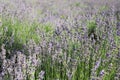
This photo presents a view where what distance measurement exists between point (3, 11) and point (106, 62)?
9.11ft

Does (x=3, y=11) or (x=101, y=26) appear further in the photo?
(x=3, y=11)

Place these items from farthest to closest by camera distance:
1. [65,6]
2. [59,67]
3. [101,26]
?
[65,6] → [101,26] → [59,67]

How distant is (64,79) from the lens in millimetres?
3004

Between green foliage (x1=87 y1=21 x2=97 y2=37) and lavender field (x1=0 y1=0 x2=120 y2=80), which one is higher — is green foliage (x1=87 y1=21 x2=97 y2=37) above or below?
below

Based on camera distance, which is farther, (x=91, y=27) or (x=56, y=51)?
(x=91, y=27)

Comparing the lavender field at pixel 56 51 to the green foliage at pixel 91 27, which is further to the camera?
the green foliage at pixel 91 27

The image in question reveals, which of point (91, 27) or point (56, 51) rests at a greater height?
point (56, 51)

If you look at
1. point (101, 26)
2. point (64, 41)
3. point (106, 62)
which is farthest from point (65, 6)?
point (106, 62)

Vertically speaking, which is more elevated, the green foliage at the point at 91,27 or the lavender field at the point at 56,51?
the lavender field at the point at 56,51

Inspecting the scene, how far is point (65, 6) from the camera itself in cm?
998

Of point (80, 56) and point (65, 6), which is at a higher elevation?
point (80, 56)

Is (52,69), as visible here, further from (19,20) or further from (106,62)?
(19,20)

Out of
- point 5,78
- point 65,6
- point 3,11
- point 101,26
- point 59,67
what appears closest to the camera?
point 5,78

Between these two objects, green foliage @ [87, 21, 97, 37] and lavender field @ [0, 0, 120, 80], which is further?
green foliage @ [87, 21, 97, 37]
